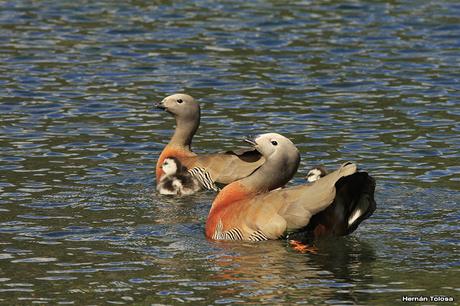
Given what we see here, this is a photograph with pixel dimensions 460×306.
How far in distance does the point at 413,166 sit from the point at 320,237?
372 centimetres

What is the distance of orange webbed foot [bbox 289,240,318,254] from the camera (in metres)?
13.8

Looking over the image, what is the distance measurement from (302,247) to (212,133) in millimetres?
6251

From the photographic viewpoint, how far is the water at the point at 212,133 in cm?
1285

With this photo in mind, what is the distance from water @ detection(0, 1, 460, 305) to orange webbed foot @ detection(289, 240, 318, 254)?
104 mm

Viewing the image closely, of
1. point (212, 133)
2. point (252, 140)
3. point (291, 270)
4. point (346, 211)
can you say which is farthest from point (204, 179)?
point (291, 270)

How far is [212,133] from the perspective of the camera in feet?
65.3

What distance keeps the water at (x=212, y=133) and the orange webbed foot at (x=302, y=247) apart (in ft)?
0.34

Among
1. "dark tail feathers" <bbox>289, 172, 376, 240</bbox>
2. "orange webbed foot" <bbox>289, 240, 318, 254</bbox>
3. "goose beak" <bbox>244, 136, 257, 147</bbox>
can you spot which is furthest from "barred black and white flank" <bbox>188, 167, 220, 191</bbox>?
"orange webbed foot" <bbox>289, 240, 318, 254</bbox>

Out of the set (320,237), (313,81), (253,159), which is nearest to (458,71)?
(313,81)

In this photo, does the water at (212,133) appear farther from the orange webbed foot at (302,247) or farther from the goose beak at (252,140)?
the goose beak at (252,140)

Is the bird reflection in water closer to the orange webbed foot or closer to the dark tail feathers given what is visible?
the orange webbed foot

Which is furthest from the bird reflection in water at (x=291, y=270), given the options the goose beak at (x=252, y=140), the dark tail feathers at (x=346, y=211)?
the goose beak at (x=252, y=140)

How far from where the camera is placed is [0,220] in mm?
15078

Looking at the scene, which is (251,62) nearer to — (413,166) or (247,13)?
(247,13)
